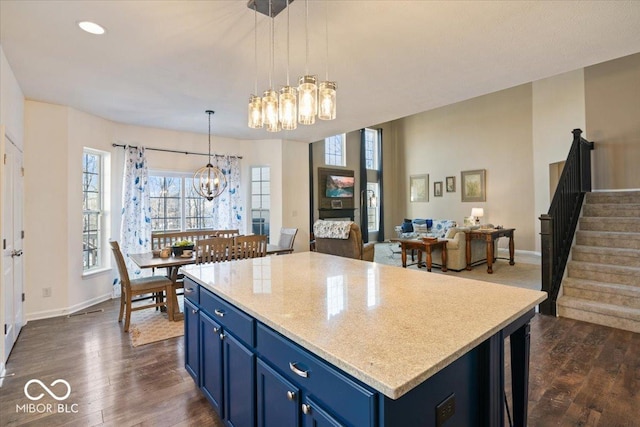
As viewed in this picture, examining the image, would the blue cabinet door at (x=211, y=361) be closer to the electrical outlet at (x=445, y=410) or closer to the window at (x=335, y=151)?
the electrical outlet at (x=445, y=410)

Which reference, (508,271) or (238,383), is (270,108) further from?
(508,271)

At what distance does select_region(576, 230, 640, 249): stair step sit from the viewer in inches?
152

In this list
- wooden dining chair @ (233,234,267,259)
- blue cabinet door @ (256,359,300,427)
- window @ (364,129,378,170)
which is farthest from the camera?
window @ (364,129,378,170)

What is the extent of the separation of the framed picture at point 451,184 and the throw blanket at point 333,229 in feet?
16.7

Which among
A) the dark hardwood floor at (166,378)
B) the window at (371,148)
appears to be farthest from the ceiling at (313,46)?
the window at (371,148)

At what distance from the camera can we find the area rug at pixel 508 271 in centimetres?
501

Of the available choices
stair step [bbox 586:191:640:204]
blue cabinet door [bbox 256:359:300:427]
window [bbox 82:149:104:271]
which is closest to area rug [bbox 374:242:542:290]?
stair step [bbox 586:191:640:204]

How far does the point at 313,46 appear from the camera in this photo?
101 inches

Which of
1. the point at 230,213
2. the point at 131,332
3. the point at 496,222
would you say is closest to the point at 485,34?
the point at 131,332

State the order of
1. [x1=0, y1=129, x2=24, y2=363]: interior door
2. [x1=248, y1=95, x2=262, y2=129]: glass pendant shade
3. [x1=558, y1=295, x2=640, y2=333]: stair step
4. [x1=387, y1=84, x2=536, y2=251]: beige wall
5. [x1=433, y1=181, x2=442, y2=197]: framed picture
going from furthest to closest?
[x1=433, y1=181, x2=442, y2=197]: framed picture → [x1=387, y1=84, x2=536, y2=251]: beige wall → [x1=558, y1=295, x2=640, y2=333]: stair step → [x1=0, y1=129, x2=24, y2=363]: interior door → [x1=248, y1=95, x2=262, y2=129]: glass pendant shade

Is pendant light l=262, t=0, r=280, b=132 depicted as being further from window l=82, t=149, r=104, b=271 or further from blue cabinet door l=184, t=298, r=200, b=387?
window l=82, t=149, r=104, b=271

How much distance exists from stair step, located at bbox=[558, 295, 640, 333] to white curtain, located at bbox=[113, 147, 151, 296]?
5817 millimetres

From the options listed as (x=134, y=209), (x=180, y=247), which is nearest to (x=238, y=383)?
(x=180, y=247)

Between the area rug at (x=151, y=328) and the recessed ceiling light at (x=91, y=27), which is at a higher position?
the recessed ceiling light at (x=91, y=27)
